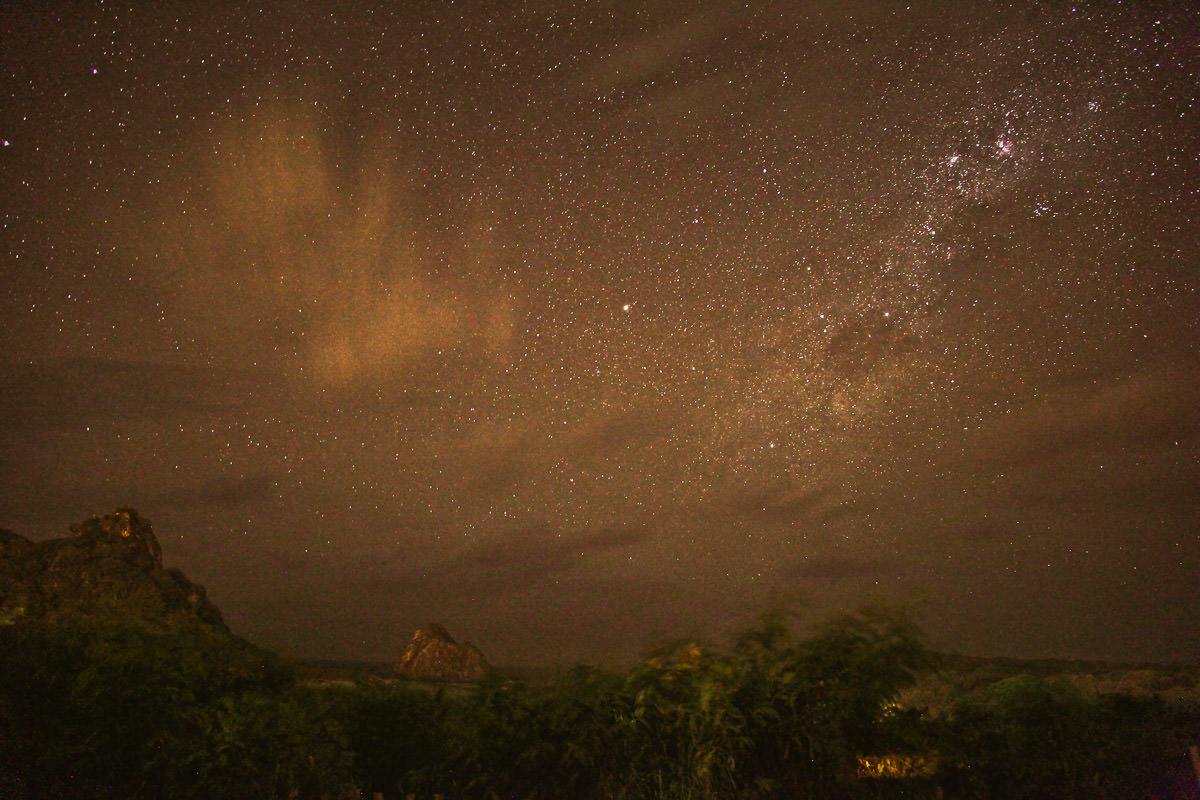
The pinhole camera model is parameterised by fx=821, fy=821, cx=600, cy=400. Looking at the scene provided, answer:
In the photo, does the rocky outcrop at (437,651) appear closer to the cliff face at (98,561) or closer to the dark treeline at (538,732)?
the cliff face at (98,561)

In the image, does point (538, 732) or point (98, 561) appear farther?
point (98, 561)

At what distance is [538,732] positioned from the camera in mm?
9391

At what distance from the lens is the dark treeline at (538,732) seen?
811cm

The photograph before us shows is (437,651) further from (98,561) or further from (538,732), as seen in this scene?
(538,732)

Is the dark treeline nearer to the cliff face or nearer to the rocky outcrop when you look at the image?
the cliff face

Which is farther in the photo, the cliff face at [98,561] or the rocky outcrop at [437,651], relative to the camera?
the rocky outcrop at [437,651]

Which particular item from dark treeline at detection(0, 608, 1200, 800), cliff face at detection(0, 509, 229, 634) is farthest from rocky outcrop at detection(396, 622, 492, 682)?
dark treeline at detection(0, 608, 1200, 800)

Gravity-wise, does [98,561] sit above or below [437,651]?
above

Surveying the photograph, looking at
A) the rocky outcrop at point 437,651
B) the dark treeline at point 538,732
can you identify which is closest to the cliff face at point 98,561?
the rocky outcrop at point 437,651

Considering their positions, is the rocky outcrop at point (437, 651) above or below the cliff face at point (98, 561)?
below

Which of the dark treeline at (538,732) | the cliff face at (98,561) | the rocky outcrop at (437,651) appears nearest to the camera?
the dark treeline at (538,732)

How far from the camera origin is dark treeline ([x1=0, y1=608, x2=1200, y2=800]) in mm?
8109

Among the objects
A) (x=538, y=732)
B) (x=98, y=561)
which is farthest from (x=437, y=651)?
(x=538, y=732)

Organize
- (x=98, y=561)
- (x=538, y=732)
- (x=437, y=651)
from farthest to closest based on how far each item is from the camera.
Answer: (x=98, y=561) < (x=437, y=651) < (x=538, y=732)
